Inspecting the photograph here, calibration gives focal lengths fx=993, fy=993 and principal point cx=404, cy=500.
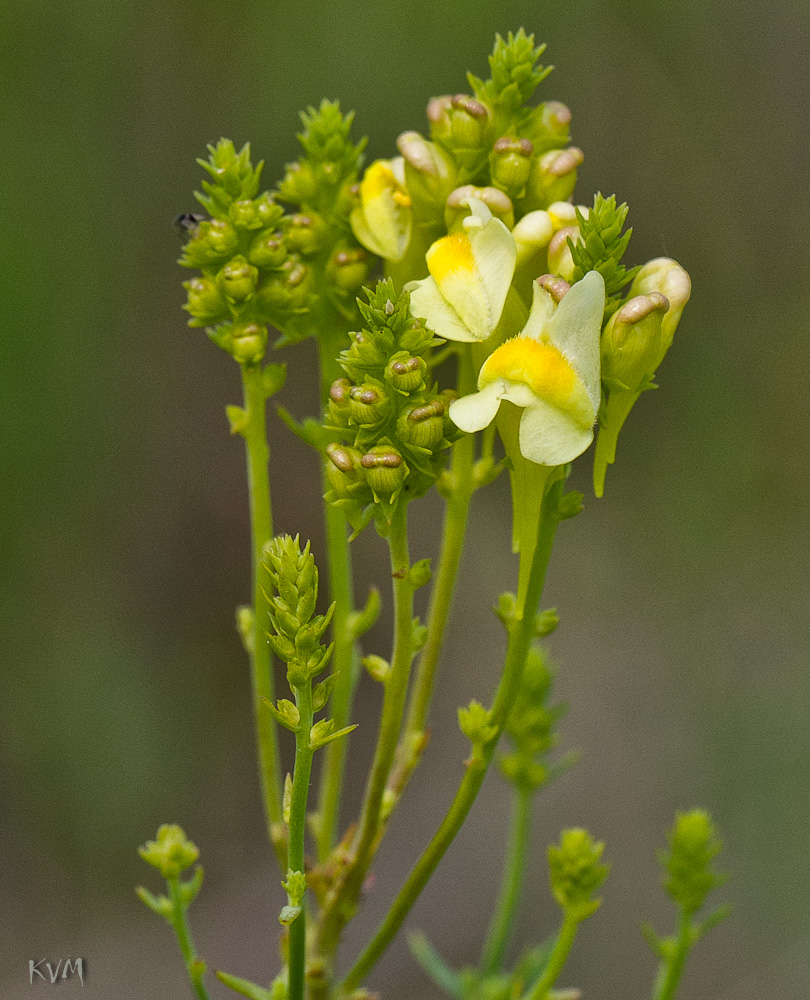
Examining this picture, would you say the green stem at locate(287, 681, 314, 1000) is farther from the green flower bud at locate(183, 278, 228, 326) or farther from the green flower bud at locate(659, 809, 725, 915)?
the green flower bud at locate(659, 809, 725, 915)

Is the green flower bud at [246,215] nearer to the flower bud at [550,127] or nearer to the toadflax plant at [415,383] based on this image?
the toadflax plant at [415,383]

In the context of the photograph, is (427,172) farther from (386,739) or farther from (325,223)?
(386,739)

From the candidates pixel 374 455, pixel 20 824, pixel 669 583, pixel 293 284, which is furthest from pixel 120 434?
pixel 374 455

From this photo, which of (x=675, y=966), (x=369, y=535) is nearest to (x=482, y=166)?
(x=675, y=966)

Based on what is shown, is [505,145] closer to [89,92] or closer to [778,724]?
[89,92]

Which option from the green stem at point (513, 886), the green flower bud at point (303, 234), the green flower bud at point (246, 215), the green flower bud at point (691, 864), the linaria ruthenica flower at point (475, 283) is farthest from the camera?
the green stem at point (513, 886)

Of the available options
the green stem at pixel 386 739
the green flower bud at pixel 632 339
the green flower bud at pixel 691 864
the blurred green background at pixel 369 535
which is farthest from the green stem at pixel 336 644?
the blurred green background at pixel 369 535
